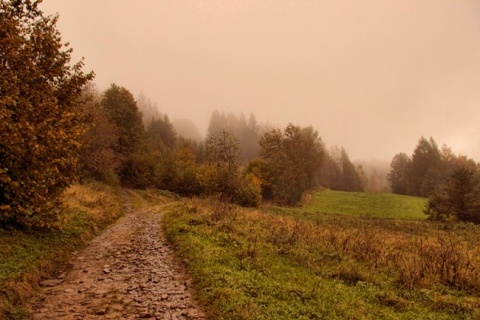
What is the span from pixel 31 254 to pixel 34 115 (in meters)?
5.34

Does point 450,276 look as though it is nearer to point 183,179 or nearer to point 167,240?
point 167,240

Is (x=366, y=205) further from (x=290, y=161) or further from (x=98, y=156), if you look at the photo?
(x=98, y=156)

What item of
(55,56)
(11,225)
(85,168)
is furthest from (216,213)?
(85,168)

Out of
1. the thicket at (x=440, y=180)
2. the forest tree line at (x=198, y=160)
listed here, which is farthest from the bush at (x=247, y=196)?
the thicket at (x=440, y=180)

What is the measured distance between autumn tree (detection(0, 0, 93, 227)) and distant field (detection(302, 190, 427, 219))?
47.3 meters

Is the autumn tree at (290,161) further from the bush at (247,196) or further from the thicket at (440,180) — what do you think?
the thicket at (440,180)

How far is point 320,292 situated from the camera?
1063 cm

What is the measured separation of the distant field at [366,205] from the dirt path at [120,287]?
4507 cm

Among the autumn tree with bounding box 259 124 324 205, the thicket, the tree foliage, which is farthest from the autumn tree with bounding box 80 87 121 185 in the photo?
the tree foliage

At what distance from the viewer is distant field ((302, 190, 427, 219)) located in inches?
2346

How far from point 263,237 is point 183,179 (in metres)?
41.6

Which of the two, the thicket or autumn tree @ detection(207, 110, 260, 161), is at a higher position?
autumn tree @ detection(207, 110, 260, 161)

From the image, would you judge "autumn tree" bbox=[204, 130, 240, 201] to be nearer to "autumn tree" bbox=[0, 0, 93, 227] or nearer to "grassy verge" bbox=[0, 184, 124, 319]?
"grassy verge" bbox=[0, 184, 124, 319]

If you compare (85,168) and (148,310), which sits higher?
(85,168)
